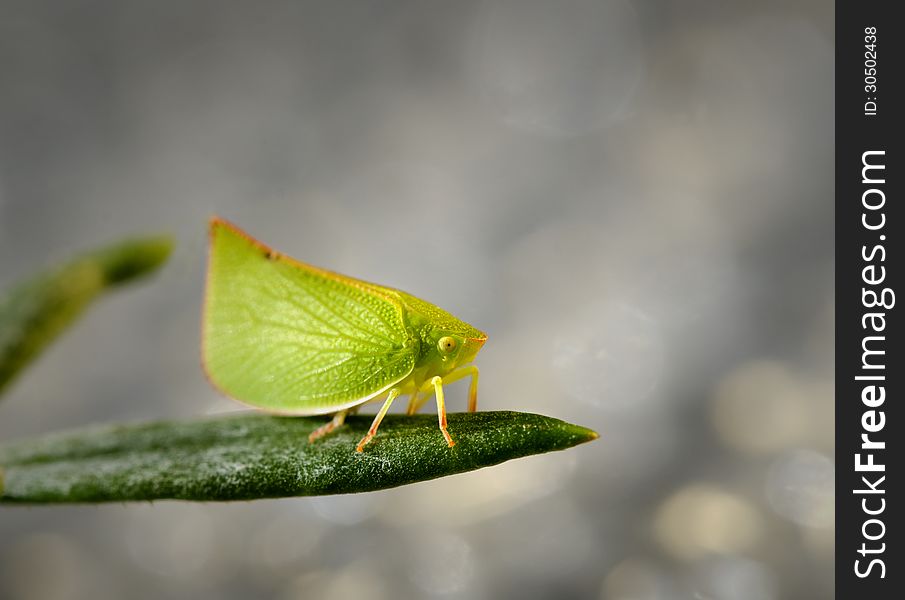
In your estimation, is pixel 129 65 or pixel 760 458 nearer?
pixel 760 458

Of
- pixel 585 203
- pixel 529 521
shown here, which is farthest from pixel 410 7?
pixel 529 521

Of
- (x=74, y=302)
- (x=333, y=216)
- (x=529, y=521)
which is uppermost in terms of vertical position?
(x=333, y=216)

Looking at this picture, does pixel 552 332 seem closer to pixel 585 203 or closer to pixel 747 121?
pixel 585 203

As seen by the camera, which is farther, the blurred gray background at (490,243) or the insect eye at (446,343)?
the blurred gray background at (490,243)

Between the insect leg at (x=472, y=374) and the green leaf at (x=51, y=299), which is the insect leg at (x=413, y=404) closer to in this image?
the insect leg at (x=472, y=374)

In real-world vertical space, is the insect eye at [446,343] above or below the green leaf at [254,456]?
above

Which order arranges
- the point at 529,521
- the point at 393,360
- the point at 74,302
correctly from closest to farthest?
the point at 393,360 < the point at 74,302 < the point at 529,521
